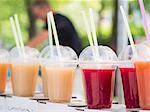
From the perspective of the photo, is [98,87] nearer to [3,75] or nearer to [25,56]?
[25,56]

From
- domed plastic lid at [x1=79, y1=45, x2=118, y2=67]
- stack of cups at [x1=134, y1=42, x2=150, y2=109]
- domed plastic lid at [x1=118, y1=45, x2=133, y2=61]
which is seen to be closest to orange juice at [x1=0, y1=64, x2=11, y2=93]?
domed plastic lid at [x1=79, y1=45, x2=118, y2=67]

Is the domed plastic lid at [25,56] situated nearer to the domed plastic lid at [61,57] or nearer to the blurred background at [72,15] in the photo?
the domed plastic lid at [61,57]

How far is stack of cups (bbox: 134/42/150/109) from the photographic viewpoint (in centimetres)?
132

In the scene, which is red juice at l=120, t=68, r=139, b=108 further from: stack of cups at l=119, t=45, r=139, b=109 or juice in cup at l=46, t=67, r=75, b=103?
juice in cup at l=46, t=67, r=75, b=103

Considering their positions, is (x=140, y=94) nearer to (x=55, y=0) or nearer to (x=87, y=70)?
(x=87, y=70)

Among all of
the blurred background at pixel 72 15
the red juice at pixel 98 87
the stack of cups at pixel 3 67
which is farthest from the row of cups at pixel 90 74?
the blurred background at pixel 72 15

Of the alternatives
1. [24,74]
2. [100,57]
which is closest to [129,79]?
[100,57]

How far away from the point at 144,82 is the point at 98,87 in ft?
0.57

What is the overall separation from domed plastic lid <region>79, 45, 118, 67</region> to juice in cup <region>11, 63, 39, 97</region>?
350mm

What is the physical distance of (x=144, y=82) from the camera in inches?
52.2

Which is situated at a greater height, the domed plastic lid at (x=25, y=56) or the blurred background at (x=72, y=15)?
the blurred background at (x=72, y=15)

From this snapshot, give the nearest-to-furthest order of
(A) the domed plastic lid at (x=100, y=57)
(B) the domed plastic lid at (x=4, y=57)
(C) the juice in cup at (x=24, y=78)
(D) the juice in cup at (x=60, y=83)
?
1. (A) the domed plastic lid at (x=100, y=57)
2. (D) the juice in cup at (x=60, y=83)
3. (C) the juice in cup at (x=24, y=78)
4. (B) the domed plastic lid at (x=4, y=57)

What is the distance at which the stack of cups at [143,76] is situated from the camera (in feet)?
4.34

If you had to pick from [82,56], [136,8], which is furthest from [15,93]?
[136,8]
